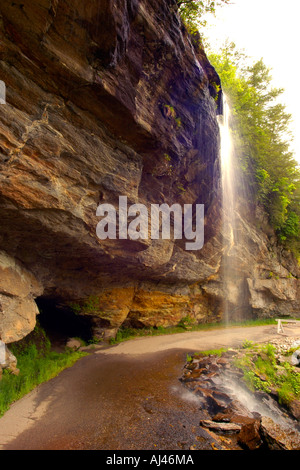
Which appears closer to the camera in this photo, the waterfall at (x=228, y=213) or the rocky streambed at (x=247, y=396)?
the rocky streambed at (x=247, y=396)

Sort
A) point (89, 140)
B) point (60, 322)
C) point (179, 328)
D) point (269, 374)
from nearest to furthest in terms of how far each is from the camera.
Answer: point (89, 140), point (269, 374), point (60, 322), point (179, 328)

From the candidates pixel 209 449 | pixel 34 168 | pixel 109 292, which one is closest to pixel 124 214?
pixel 34 168

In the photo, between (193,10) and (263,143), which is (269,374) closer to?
(193,10)

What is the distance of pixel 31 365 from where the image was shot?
23.9ft

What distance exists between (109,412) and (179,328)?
464 inches

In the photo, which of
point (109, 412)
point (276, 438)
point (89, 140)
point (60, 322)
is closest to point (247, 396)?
point (276, 438)

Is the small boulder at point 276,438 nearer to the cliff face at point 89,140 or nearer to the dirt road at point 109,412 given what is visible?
the dirt road at point 109,412

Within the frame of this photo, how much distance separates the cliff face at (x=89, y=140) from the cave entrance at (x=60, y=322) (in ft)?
1.84

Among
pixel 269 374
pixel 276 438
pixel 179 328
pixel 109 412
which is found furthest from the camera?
pixel 179 328

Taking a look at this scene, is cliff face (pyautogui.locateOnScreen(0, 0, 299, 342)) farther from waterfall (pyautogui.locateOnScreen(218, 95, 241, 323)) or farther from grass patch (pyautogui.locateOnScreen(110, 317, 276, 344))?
waterfall (pyautogui.locateOnScreen(218, 95, 241, 323))

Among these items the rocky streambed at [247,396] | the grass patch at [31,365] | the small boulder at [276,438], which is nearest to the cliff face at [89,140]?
the grass patch at [31,365]

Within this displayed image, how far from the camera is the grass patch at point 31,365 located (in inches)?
218

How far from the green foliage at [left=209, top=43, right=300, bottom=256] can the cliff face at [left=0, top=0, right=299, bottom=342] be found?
9.60 meters

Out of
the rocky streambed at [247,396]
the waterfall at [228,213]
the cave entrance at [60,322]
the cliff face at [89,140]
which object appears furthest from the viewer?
the waterfall at [228,213]
